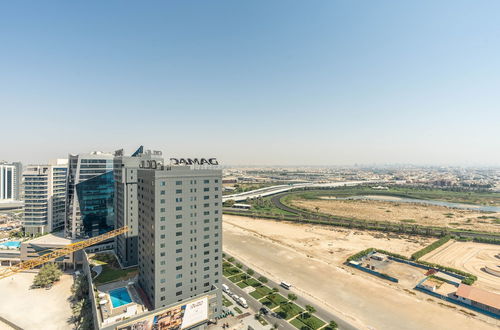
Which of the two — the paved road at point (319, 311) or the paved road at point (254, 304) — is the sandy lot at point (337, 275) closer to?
the paved road at point (319, 311)

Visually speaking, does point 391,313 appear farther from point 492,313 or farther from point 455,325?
point 492,313

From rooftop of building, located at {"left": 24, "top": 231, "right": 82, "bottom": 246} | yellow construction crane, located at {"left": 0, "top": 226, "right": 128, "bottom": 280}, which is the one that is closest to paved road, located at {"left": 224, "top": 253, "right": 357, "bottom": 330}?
yellow construction crane, located at {"left": 0, "top": 226, "right": 128, "bottom": 280}

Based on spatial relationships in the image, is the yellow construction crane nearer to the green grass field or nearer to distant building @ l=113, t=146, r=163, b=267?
distant building @ l=113, t=146, r=163, b=267

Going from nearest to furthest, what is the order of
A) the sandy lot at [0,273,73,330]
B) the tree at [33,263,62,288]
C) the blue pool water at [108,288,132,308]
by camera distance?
the blue pool water at [108,288,132,308]
the sandy lot at [0,273,73,330]
the tree at [33,263,62,288]

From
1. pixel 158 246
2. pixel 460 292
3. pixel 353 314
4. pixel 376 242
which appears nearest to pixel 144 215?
pixel 158 246

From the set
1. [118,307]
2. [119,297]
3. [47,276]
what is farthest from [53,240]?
[118,307]

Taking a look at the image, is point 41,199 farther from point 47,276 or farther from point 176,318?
point 176,318
